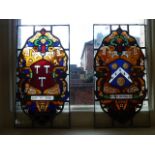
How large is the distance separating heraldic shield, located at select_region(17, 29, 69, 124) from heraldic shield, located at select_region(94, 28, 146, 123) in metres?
0.30

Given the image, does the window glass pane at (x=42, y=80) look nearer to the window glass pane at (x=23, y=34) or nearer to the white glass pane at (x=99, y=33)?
the window glass pane at (x=23, y=34)

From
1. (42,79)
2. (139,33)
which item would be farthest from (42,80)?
(139,33)

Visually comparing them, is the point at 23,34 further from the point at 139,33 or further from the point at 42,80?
the point at 139,33

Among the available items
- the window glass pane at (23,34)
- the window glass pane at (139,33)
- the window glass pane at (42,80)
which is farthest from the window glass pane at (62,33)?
the window glass pane at (139,33)

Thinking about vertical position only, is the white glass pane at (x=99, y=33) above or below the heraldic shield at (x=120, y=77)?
above

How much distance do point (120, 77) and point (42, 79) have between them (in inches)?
25.2

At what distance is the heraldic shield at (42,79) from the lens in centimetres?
211

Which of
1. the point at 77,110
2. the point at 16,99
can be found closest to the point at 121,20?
the point at 77,110

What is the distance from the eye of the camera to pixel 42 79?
6.99 ft

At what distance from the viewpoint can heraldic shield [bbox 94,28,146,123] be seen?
6.90 ft

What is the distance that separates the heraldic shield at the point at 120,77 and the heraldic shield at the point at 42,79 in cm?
30

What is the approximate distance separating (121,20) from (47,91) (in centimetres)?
86

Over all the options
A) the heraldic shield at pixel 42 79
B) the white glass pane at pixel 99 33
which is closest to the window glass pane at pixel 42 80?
the heraldic shield at pixel 42 79

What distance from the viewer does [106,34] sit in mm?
2174
